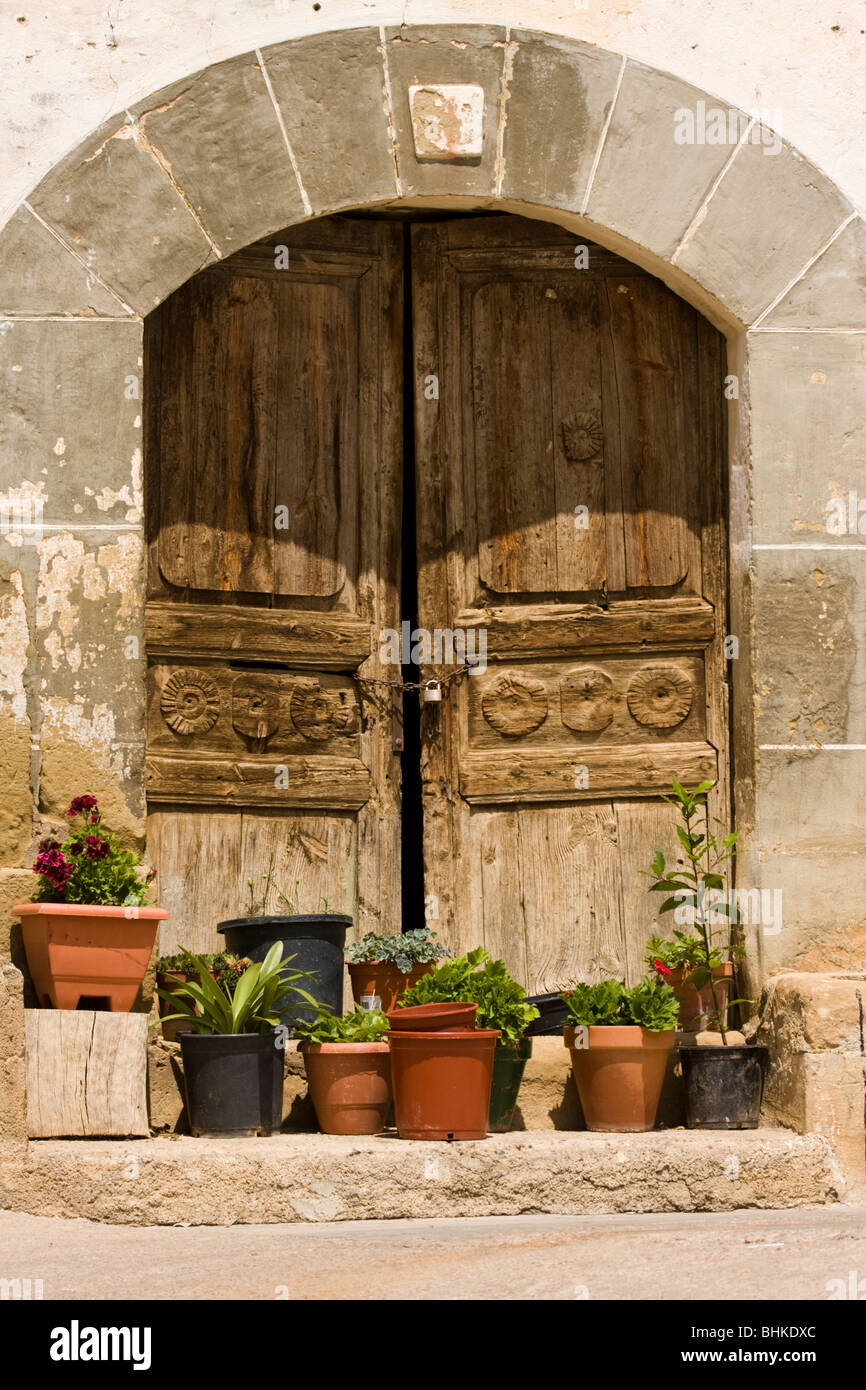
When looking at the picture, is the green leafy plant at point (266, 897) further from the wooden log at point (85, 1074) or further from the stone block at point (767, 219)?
the stone block at point (767, 219)

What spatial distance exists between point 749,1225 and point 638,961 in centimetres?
169

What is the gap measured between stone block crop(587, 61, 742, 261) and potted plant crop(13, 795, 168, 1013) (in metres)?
2.64

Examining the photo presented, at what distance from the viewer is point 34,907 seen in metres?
4.89

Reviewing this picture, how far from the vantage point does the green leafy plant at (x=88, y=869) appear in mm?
5008

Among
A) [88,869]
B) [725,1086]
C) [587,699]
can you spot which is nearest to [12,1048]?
[88,869]

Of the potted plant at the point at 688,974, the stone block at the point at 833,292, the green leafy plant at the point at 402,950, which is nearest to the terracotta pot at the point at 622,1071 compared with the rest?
the potted plant at the point at 688,974

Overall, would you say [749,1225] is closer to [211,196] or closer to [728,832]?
[728,832]

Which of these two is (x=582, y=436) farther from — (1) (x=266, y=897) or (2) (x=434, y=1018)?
(2) (x=434, y=1018)

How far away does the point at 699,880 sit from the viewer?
227 inches

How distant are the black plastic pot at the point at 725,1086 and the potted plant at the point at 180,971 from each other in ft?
4.73

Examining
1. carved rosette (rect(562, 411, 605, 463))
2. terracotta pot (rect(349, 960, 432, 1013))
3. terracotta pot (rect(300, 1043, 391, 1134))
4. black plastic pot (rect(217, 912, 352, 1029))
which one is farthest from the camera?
carved rosette (rect(562, 411, 605, 463))

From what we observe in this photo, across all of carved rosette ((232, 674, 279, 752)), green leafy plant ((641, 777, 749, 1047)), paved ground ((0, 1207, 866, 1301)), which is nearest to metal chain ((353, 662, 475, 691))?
carved rosette ((232, 674, 279, 752))

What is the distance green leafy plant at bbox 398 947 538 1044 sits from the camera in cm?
501

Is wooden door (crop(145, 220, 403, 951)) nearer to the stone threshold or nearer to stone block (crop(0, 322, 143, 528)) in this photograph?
stone block (crop(0, 322, 143, 528))
